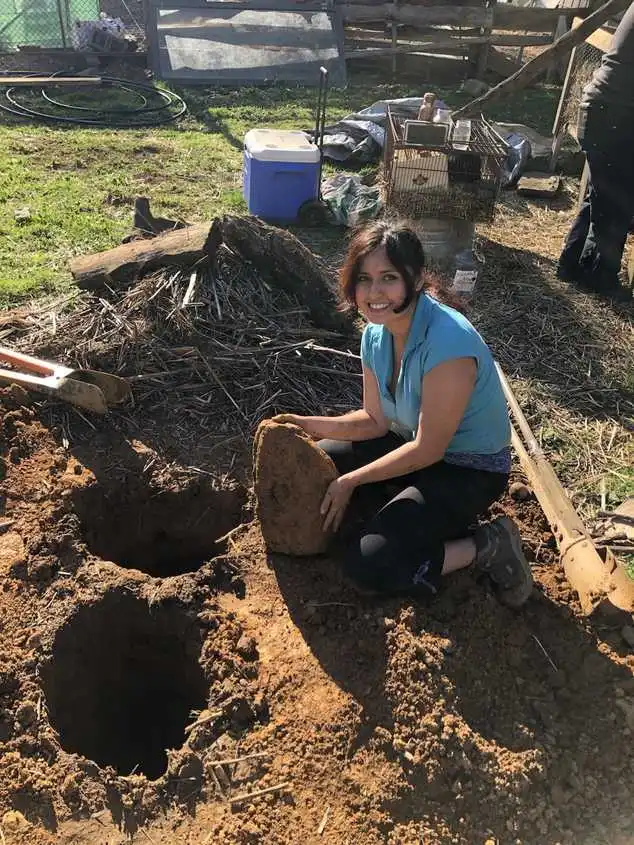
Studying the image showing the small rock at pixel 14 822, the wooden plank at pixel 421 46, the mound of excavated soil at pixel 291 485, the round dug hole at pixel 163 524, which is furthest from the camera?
the wooden plank at pixel 421 46

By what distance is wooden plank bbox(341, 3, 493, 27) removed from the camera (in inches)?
460

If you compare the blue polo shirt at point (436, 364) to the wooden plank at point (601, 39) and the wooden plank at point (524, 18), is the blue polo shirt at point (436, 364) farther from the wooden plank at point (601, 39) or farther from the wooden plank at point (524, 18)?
the wooden plank at point (524, 18)

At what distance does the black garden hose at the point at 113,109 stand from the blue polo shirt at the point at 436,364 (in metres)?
7.84

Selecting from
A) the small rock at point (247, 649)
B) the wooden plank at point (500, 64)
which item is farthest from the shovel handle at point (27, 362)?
the wooden plank at point (500, 64)

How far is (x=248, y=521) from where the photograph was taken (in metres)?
3.33

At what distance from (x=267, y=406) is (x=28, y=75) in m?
9.69

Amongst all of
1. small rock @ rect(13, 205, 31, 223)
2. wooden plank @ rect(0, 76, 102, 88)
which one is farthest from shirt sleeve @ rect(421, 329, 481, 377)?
wooden plank @ rect(0, 76, 102, 88)

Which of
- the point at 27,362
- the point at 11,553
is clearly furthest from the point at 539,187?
the point at 11,553

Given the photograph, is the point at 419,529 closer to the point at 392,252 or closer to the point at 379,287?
the point at 379,287

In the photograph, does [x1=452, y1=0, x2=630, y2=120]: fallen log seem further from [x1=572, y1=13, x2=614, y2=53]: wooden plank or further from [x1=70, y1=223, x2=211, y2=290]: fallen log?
[x1=70, y1=223, x2=211, y2=290]: fallen log

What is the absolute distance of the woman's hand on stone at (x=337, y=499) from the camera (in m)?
2.78

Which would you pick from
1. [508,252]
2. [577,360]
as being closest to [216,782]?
[577,360]

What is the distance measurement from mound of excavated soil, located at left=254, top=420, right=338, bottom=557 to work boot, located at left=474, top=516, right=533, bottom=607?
63cm

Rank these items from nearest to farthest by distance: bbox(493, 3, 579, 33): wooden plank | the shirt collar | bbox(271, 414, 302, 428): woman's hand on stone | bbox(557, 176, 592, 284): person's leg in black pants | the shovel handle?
the shirt collar → bbox(271, 414, 302, 428): woman's hand on stone → the shovel handle → bbox(557, 176, 592, 284): person's leg in black pants → bbox(493, 3, 579, 33): wooden plank
